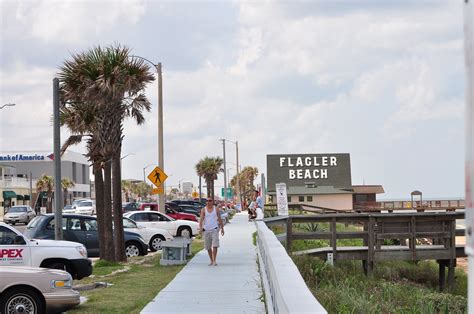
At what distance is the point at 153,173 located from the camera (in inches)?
1167

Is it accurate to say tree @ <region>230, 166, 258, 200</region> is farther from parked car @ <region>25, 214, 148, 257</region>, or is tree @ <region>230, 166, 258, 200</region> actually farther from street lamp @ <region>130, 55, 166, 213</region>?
parked car @ <region>25, 214, 148, 257</region>

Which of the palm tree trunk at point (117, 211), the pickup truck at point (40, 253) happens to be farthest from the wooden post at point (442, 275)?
the pickup truck at point (40, 253)

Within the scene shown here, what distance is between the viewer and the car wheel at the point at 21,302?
34.4ft

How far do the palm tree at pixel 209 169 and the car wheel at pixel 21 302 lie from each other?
89007mm

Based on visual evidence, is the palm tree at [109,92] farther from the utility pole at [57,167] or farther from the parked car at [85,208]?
the parked car at [85,208]

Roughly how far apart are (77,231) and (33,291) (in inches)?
470

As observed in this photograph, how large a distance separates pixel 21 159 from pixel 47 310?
99691mm

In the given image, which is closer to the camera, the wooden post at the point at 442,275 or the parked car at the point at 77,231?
the parked car at the point at 77,231

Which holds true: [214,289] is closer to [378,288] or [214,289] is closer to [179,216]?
[378,288]

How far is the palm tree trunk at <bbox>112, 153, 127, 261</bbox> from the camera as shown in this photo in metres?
21.7

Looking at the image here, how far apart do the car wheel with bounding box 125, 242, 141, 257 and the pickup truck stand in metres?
8.78

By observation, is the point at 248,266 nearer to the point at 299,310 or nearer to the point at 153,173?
the point at 153,173

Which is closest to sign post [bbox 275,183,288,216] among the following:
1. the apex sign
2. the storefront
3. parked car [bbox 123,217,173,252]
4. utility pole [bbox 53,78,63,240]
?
parked car [bbox 123,217,173,252]

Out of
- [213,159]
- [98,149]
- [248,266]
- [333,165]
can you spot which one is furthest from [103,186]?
[213,159]
